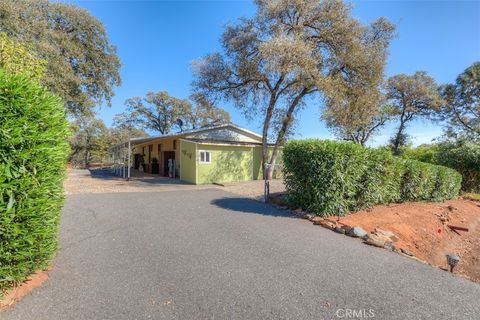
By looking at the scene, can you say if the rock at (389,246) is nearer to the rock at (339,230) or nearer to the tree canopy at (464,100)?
the rock at (339,230)

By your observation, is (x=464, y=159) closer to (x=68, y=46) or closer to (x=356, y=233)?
(x=356, y=233)

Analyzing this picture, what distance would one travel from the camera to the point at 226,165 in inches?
626

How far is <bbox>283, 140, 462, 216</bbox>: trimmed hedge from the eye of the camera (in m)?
6.49

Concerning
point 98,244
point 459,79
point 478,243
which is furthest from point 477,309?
point 459,79

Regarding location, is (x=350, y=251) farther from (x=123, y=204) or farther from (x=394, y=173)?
(x=123, y=204)

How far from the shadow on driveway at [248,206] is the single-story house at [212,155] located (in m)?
6.00

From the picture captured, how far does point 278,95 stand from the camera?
51.4 ft

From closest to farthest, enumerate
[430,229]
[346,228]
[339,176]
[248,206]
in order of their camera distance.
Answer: [346,228] → [339,176] → [430,229] → [248,206]

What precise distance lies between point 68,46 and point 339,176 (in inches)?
711

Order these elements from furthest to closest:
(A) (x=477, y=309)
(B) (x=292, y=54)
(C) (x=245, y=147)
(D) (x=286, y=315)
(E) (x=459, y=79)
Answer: (E) (x=459, y=79) → (C) (x=245, y=147) → (B) (x=292, y=54) → (A) (x=477, y=309) → (D) (x=286, y=315)

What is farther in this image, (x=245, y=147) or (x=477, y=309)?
(x=245, y=147)

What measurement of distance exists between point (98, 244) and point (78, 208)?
3555 mm

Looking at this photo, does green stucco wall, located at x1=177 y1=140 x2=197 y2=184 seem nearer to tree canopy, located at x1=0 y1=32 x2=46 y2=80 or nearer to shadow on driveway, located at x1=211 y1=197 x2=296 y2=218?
shadow on driveway, located at x1=211 y1=197 x2=296 y2=218

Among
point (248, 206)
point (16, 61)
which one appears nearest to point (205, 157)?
point (248, 206)
